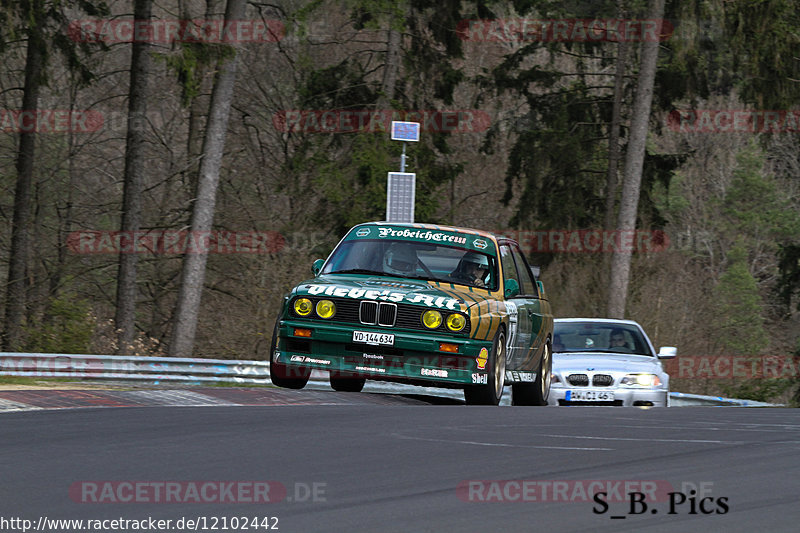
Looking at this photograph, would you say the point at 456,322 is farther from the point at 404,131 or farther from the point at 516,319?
the point at 404,131

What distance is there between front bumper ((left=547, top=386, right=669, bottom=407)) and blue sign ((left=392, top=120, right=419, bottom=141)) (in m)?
5.09

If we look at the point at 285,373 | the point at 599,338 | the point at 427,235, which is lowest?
the point at 285,373

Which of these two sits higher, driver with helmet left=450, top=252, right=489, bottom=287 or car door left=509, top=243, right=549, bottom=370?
driver with helmet left=450, top=252, right=489, bottom=287

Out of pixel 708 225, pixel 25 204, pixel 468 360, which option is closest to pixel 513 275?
pixel 468 360

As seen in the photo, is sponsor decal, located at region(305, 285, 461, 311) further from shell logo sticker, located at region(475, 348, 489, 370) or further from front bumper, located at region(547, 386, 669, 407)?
front bumper, located at region(547, 386, 669, 407)

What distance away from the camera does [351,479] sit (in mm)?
6875

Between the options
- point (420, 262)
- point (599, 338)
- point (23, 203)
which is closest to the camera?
point (420, 262)

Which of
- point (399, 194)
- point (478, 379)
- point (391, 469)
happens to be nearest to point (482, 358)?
point (478, 379)

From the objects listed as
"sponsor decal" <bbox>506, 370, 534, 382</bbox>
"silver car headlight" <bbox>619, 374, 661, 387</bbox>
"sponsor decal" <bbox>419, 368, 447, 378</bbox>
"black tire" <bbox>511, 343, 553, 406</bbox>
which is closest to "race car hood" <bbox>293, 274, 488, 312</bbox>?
"sponsor decal" <bbox>419, 368, 447, 378</bbox>

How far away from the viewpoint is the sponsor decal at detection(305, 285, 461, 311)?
39.7 ft

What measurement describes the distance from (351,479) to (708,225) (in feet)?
181

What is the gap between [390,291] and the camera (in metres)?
12.3

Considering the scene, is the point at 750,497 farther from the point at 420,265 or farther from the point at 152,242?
the point at 152,242

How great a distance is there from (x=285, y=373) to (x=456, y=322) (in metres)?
1.97
